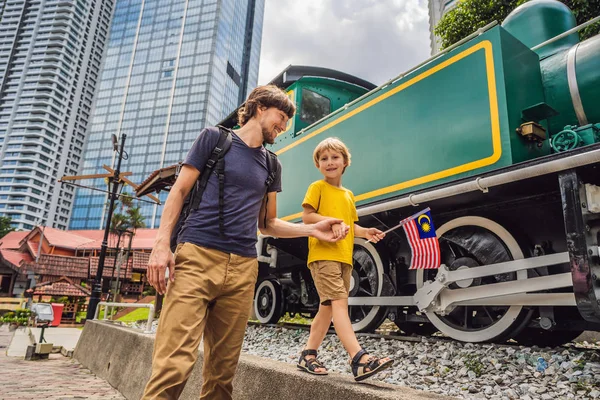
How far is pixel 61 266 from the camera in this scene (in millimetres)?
26828

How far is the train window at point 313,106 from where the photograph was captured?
19.9 ft

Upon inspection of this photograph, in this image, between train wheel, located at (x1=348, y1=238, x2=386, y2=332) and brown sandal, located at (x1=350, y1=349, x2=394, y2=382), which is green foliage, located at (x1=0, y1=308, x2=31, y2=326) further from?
brown sandal, located at (x1=350, y1=349, x2=394, y2=382)

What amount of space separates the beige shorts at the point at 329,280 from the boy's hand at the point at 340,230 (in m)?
0.37

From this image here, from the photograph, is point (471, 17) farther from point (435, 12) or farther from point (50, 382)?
point (435, 12)

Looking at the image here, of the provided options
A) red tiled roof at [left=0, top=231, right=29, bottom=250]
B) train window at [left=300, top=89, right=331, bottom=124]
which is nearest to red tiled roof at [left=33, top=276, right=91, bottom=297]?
train window at [left=300, top=89, right=331, bottom=124]

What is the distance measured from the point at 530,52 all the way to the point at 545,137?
0.91m

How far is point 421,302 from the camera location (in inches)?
139

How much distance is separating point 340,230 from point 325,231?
8 centimetres

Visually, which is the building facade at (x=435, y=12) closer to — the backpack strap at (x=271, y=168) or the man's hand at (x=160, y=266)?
the backpack strap at (x=271, y=168)

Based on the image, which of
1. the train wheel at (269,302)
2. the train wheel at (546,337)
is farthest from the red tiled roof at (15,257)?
the train wheel at (546,337)

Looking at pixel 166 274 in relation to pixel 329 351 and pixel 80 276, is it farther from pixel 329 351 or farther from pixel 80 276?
pixel 80 276

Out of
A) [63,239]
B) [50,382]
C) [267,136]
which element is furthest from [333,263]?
[63,239]

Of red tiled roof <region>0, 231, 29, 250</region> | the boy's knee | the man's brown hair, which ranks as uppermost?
red tiled roof <region>0, 231, 29, 250</region>

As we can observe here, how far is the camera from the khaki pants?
142 centimetres
